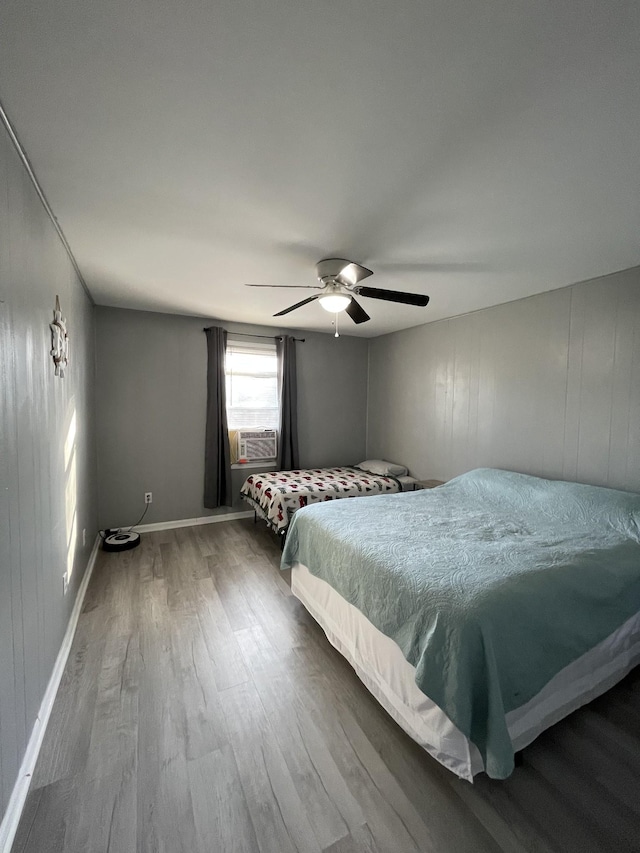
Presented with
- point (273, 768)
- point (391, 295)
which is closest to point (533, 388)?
point (391, 295)

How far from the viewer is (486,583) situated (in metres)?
1.43

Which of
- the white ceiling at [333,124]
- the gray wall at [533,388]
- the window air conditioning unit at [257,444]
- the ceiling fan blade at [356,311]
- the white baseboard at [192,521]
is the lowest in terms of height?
the white baseboard at [192,521]

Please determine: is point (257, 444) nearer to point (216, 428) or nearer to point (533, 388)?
point (216, 428)

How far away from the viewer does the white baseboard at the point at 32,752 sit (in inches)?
43.2

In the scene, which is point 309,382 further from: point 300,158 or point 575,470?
point 300,158

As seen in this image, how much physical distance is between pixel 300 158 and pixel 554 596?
6.85ft

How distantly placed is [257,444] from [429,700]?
3.44 metres

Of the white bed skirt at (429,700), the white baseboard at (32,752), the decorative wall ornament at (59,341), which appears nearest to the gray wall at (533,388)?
the white bed skirt at (429,700)

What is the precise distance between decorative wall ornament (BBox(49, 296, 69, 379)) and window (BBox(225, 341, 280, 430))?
225 cm

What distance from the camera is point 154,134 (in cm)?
127

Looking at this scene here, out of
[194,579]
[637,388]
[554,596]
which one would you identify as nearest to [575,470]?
[637,388]

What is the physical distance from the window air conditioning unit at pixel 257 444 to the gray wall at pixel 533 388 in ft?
5.52

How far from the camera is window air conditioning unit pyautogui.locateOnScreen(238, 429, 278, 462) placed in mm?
4367

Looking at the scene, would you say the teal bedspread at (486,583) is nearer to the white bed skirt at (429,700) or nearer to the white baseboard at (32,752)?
the white bed skirt at (429,700)
